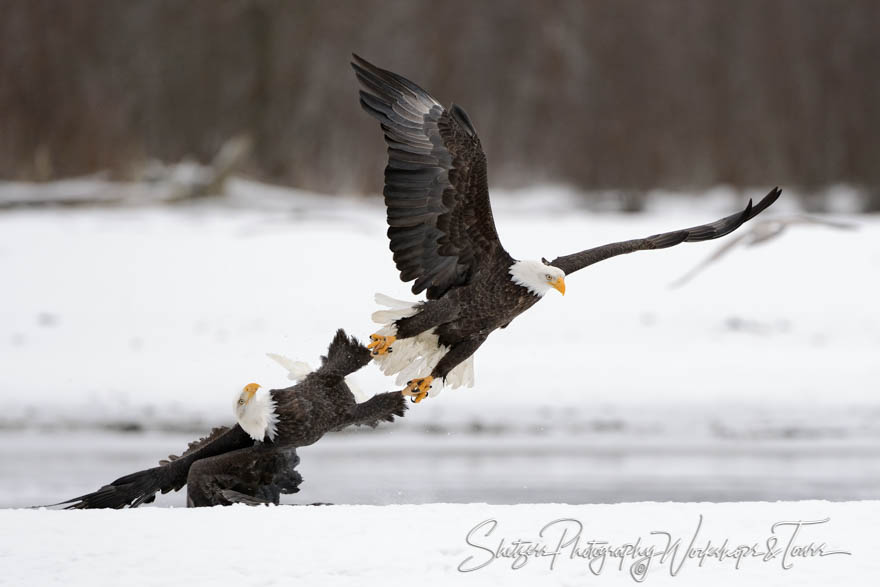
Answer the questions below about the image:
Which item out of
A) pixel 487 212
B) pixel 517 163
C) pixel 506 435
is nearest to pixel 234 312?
pixel 506 435

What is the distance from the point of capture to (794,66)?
57.2 feet

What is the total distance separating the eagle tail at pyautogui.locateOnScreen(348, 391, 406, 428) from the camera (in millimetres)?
4707

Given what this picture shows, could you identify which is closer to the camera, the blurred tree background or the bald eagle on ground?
the bald eagle on ground

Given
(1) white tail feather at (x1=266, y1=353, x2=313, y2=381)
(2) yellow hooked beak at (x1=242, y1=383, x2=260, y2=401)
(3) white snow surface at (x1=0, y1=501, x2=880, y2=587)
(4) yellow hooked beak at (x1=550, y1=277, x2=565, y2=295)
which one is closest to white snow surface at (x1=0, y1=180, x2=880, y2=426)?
(1) white tail feather at (x1=266, y1=353, x2=313, y2=381)

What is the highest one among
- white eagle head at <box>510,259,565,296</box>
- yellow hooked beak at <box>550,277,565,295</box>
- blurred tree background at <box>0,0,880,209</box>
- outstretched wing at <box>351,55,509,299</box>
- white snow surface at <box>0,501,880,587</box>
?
blurred tree background at <box>0,0,880,209</box>

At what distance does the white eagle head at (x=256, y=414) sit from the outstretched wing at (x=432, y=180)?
77 cm

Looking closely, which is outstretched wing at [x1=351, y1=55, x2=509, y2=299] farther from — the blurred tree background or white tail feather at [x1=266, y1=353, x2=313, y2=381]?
the blurred tree background

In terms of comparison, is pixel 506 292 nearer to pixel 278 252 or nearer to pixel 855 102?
pixel 278 252

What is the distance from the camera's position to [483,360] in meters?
9.11

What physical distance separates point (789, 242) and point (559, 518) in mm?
8280

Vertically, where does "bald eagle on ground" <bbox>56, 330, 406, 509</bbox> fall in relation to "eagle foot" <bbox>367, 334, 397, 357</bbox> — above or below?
below

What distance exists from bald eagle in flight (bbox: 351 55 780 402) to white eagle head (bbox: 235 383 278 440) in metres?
0.44

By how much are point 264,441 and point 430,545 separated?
0.92 metres

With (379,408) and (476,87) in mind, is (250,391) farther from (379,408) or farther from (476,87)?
(476,87)
